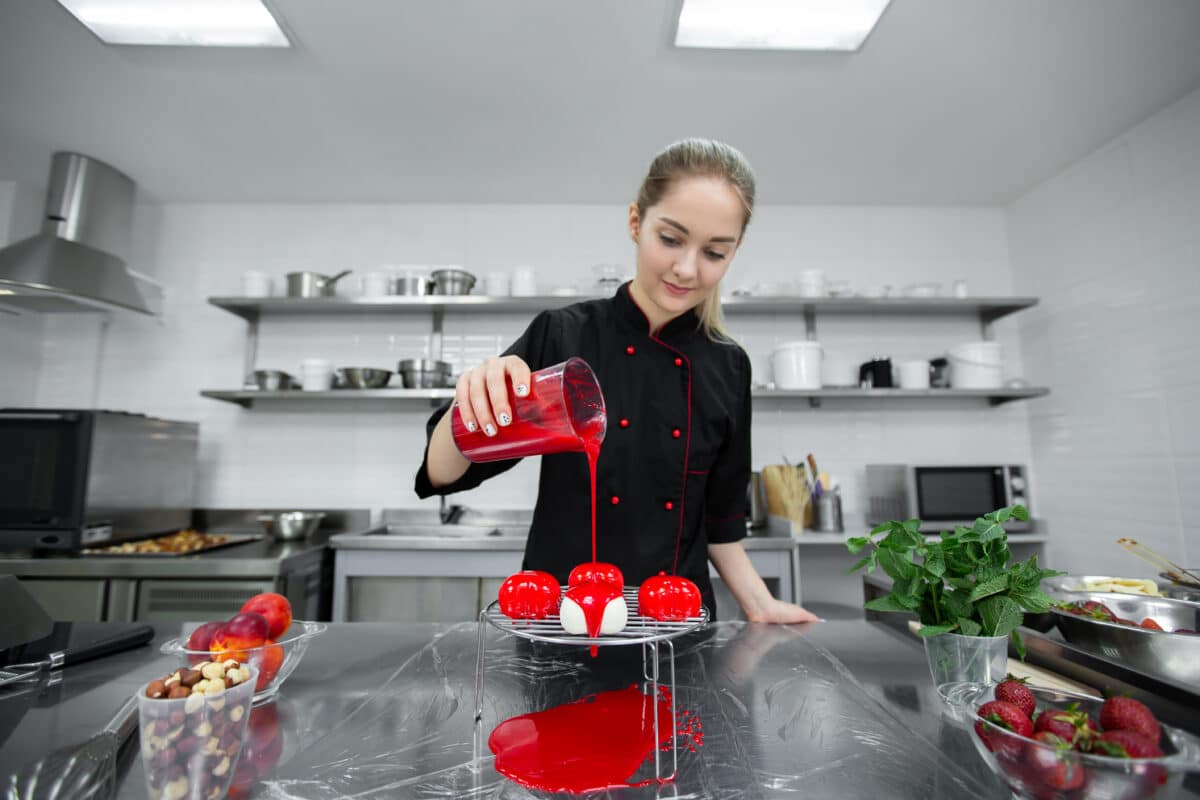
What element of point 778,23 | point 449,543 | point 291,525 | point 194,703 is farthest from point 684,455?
point 291,525

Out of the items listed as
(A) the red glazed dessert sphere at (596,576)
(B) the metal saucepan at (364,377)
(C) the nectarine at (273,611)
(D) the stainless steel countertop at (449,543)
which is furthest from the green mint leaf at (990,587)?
(B) the metal saucepan at (364,377)

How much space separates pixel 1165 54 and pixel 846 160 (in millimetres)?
1248

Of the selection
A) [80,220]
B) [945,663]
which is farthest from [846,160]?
[80,220]

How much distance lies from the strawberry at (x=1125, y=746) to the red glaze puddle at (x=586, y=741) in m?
0.39

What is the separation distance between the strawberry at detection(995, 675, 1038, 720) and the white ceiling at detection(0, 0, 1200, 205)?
2265mm

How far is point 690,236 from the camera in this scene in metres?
1.08

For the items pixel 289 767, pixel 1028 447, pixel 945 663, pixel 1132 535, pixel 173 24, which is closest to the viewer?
pixel 289 767

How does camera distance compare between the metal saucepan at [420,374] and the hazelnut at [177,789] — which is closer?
the hazelnut at [177,789]

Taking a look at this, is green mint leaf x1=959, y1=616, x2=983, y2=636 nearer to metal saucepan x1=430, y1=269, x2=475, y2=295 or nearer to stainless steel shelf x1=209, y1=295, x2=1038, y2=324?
stainless steel shelf x1=209, y1=295, x2=1038, y2=324

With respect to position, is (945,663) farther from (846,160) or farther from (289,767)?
(846,160)

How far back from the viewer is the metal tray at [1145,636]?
816mm

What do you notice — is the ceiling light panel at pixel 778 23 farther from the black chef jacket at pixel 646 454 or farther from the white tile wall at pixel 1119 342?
the white tile wall at pixel 1119 342

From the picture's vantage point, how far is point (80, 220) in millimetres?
2916

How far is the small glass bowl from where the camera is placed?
2.44 ft
